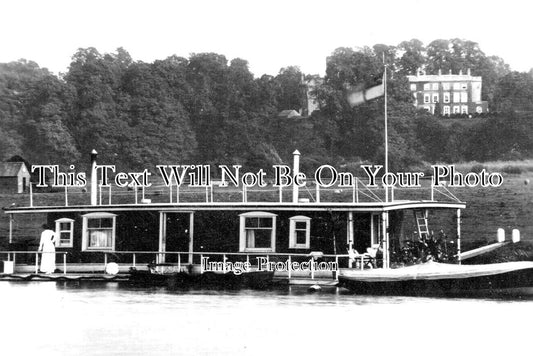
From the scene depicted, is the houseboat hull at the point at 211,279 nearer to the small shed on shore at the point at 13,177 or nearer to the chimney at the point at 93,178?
the chimney at the point at 93,178

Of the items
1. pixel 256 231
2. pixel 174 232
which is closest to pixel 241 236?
pixel 256 231

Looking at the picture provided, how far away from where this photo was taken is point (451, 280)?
18.4m

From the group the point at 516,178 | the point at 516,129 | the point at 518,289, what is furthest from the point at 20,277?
the point at 516,129

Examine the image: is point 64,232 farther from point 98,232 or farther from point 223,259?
point 223,259

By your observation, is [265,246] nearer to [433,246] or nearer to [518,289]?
[433,246]

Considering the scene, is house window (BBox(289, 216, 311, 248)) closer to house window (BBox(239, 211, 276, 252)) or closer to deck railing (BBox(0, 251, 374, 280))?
deck railing (BBox(0, 251, 374, 280))

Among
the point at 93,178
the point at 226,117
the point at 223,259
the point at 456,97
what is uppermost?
the point at 456,97

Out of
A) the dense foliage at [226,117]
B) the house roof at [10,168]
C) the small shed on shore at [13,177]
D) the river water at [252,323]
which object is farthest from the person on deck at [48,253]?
the dense foliage at [226,117]

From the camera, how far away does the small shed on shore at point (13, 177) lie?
1454 inches

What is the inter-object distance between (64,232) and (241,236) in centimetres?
514

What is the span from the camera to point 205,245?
21.5m

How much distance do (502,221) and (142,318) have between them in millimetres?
26591

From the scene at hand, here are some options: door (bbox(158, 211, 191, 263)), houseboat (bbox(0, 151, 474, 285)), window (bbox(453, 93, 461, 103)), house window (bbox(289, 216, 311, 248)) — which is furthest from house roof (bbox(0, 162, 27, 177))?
window (bbox(453, 93, 461, 103))

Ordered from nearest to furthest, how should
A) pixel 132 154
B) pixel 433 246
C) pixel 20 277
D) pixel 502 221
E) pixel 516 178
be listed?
pixel 433 246 < pixel 20 277 < pixel 502 221 < pixel 516 178 < pixel 132 154
